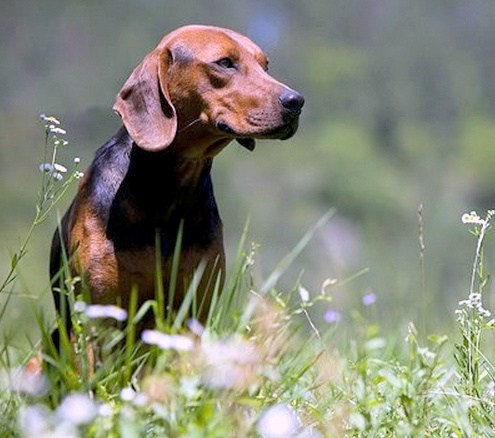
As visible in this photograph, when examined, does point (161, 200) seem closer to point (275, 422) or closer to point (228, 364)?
point (228, 364)

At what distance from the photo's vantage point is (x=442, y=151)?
37.8 metres

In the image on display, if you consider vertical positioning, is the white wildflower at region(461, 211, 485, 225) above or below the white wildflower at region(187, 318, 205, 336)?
above

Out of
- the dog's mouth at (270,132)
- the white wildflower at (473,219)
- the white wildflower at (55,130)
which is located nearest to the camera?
the white wildflower at (473,219)

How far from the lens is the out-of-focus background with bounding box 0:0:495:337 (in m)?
28.8

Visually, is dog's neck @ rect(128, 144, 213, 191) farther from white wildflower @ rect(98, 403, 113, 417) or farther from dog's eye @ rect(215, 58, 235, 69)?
white wildflower @ rect(98, 403, 113, 417)

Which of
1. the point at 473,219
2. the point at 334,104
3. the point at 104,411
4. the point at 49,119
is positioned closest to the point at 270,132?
the point at 49,119

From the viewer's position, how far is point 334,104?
128 ft

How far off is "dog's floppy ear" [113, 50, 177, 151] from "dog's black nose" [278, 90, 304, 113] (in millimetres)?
387

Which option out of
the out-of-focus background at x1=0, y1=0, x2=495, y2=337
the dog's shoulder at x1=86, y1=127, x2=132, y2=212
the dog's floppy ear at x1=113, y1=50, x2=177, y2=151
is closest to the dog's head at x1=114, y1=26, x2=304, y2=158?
the dog's floppy ear at x1=113, y1=50, x2=177, y2=151

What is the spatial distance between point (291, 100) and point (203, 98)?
0.33 m

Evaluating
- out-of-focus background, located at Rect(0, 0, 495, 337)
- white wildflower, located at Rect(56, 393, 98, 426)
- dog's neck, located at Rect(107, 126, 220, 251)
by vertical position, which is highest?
white wildflower, located at Rect(56, 393, 98, 426)

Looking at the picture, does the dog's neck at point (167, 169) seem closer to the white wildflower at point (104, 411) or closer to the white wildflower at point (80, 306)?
Result: the white wildflower at point (80, 306)

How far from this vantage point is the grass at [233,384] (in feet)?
7.15

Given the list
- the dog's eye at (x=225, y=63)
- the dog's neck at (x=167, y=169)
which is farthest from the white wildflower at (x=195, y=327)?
the dog's eye at (x=225, y=63)
